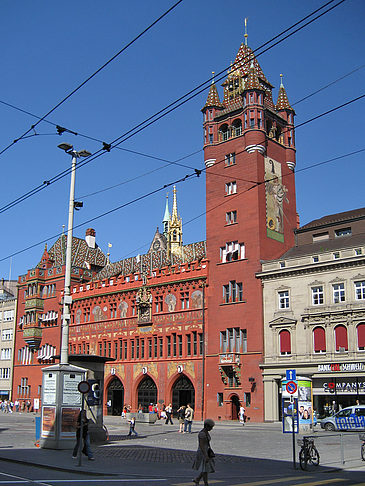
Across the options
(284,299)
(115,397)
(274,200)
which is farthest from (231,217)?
(115,397)

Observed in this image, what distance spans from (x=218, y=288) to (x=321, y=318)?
10.9 m

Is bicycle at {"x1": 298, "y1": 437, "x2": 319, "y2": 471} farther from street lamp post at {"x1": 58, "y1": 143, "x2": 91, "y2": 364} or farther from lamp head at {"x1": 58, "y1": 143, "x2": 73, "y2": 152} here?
lamp head at {"x1": 58, "y1": 143, "x2": 73, "y2": 152}

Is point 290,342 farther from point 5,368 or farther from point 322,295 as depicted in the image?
point 5,368

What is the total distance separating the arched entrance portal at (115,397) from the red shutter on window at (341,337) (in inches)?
1030

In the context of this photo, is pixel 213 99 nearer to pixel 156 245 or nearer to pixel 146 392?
pixel 146 392

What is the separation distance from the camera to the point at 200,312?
177ft

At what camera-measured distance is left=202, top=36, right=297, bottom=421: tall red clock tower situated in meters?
49.2

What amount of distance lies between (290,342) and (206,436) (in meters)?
33.2

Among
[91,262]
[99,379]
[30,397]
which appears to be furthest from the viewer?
[91,262]

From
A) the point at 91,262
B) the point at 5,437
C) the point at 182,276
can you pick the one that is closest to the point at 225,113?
the point at 182,276

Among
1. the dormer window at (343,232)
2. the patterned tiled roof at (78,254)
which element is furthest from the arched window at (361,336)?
the patterned tiled roof at (78,254)

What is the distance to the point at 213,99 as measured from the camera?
2275 inches

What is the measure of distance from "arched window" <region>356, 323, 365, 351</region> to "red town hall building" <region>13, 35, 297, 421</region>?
28.3 ft

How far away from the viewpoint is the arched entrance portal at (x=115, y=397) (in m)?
61.5
